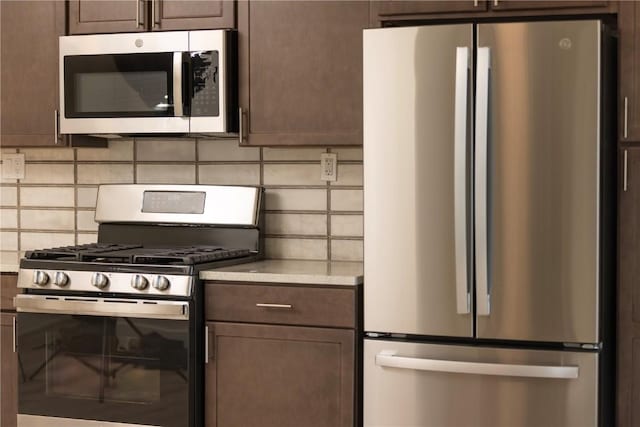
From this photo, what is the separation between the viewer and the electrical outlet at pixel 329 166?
3936 millimetres

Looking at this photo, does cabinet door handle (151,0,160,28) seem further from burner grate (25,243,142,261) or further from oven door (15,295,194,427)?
oven door (15,295,194,427)

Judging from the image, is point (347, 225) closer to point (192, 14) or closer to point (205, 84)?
point (205, 84)

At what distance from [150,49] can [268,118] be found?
539 mm

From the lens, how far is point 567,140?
3055 mm

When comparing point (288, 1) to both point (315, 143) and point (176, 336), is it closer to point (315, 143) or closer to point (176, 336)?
point (315, 143)

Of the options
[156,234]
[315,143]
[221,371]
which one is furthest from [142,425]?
[315,143]

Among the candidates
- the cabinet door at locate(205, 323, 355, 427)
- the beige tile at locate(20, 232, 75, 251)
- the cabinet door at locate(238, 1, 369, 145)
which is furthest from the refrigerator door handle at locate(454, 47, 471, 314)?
the beige tile at locate(20, 232, 75, 251)

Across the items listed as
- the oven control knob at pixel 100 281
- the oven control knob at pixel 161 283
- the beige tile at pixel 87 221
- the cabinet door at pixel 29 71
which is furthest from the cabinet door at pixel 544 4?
the beige tile at pixel 87 221

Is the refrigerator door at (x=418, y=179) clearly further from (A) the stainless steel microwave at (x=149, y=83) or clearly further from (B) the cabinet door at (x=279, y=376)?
(A) the stainless steel microwave at (x=149, y=83)

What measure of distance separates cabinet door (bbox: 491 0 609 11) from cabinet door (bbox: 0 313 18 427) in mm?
2137

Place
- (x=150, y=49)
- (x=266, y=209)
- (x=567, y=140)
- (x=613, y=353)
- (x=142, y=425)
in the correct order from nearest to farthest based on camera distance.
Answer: (x=567, y=140)
(x=613, y=353)
(x=142, y=425)
(x=150, y=49)
(x=266, y=209)

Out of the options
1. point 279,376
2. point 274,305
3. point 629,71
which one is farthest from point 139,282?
point 629,71

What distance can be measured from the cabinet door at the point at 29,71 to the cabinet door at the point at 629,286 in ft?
7.11

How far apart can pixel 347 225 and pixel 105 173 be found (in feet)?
3.59
